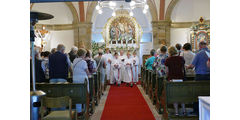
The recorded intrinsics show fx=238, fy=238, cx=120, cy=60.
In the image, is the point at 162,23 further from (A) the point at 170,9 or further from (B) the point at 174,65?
(B) the point at 174,65

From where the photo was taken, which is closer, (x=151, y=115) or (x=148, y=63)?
(x=151, y=115)

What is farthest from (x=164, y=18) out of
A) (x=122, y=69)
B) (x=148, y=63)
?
(x=148, y=63)

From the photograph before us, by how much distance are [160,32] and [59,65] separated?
1200 cm

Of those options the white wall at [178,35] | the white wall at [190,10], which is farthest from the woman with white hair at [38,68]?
the white wall at [190,10]

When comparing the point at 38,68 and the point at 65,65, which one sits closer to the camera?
the point at 65,65

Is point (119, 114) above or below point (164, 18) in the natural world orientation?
below

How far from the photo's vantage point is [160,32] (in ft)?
54.3

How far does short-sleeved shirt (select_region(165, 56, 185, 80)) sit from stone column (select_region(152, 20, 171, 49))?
11.1 m

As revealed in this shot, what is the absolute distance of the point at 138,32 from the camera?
17.7 m

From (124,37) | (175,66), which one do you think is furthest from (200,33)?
(175,66)

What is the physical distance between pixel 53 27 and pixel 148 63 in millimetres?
9995

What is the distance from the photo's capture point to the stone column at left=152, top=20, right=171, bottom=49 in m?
16.5
